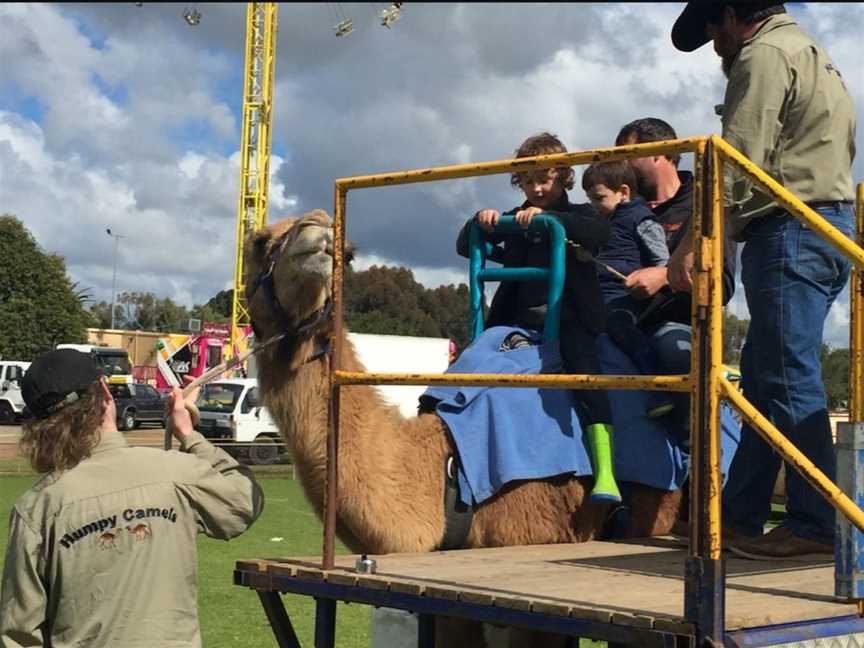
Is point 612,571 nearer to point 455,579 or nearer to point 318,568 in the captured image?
point 455,579

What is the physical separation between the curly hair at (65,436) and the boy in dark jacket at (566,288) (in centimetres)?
212

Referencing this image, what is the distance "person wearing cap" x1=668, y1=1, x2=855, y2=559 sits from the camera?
427 cm

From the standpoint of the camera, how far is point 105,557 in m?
3.61

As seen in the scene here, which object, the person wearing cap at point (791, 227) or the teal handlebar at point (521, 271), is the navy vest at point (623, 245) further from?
the person wearing cap at point (791, 227)

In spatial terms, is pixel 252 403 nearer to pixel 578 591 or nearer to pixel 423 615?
pixel 423 615

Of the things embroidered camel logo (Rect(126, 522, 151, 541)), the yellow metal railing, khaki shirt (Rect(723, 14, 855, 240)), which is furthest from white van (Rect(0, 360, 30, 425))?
the yellow metal railing

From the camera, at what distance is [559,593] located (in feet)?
11.8

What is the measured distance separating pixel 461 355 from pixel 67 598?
7.41 ft

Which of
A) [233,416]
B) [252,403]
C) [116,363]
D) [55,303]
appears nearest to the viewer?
[252,403]

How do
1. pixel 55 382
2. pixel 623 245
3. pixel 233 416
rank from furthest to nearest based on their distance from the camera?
1. pixel 233 416
2. pixel 623 245
3. pixel 55 382

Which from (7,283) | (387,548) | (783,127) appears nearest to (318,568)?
(387,548)

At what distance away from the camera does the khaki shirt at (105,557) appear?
3.59m

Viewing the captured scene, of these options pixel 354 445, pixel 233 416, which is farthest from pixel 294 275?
pixel 233 416

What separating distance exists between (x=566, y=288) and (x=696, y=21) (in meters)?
1.28
